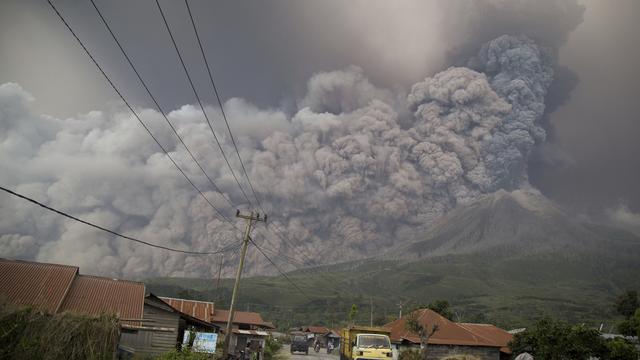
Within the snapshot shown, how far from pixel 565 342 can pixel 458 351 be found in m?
11.0

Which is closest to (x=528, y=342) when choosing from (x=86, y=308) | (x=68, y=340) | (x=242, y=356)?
(x=242, y=356)

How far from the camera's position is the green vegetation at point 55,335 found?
13883mm

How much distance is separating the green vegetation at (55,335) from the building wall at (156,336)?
15.3 m

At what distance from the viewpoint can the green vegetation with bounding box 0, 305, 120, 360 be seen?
1388cm

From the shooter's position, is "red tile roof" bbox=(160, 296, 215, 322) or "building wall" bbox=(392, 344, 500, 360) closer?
"building wall" bbox=(392, 344, 500, 360)

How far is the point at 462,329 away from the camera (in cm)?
5131

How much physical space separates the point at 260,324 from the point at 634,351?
54.6m

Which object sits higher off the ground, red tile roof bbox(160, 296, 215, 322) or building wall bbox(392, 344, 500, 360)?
red tile roof bbox(160, 296, 215, 322)

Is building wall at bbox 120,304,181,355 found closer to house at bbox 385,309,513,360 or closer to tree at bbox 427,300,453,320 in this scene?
house at bbox 385,309,513,360

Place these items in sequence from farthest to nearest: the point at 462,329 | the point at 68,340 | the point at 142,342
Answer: the point at 462,329 < the point at 142,342 < the point at 68,340

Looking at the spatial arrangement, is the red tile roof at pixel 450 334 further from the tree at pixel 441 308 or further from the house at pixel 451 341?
the tree at pixel 441 308

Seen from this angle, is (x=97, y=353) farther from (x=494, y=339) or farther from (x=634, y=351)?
(x=494, y=339)

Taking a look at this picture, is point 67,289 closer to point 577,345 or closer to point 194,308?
point 194,308

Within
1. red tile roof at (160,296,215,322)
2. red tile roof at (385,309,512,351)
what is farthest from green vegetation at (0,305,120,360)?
red tile roof at (160,296,215,322)
